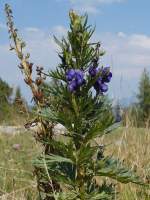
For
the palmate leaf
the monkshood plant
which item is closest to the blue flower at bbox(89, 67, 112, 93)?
the monkshood plant

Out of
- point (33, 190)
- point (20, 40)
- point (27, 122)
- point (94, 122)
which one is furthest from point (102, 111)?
point (33, 190)

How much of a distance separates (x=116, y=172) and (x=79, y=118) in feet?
1.20

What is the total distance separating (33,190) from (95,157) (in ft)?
6.35

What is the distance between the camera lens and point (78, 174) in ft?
11.2

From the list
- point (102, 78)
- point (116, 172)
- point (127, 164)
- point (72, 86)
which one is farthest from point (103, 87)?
point (127, 164)

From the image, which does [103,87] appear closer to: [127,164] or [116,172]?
[116,172]

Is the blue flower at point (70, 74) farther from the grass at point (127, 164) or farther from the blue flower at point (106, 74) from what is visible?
the grass at point (127, 164)

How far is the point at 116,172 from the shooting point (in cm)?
327

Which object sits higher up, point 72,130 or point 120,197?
point 72,130

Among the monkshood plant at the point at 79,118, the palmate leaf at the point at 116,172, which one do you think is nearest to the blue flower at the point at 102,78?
the monkshood plant at the point at 79,118

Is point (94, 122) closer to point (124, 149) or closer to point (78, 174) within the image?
point (78, 174)

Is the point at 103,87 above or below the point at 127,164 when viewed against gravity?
above

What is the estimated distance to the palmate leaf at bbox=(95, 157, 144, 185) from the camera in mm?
3260

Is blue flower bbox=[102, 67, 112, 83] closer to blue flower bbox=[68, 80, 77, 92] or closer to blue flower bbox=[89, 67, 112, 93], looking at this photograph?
blue flower bbox=[89, 67, 112, 93]
